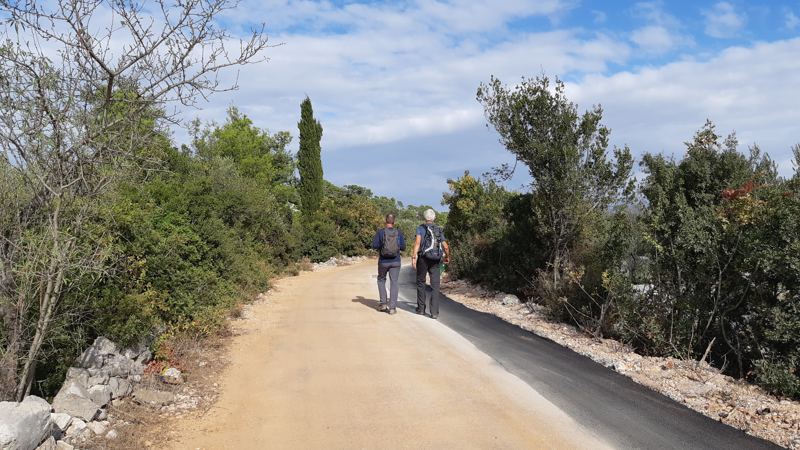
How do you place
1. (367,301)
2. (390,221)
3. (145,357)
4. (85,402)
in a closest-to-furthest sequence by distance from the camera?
(85,402), (145,357), (390,221), (367,301)

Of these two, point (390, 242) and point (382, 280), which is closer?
point (390, 242)

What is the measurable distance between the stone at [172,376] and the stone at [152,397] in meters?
0.41

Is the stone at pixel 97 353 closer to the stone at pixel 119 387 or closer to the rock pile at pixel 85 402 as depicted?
the rock pile at pixel 85 402

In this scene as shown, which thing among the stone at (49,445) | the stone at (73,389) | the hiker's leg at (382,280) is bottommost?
the stone at (49,445)

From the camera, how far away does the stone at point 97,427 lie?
15.3 ft

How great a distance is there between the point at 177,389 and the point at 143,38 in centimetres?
369

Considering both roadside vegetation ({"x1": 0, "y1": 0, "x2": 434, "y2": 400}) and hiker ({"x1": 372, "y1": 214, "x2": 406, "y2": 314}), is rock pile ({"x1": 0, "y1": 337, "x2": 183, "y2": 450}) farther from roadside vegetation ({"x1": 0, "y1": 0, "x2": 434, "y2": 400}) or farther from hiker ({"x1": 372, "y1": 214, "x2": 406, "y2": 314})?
hiker ({"x1": 372, "y1": 214, "x2": 406, "y2": 314})

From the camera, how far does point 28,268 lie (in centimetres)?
447

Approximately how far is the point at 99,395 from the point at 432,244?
6099 millimetres

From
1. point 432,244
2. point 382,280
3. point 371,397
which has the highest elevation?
point 432,244

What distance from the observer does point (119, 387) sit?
5.42m

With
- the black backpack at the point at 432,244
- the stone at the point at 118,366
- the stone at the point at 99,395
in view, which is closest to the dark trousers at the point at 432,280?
the black backpack at the point at 432,244

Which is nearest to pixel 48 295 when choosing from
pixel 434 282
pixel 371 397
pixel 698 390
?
pixel 371 397

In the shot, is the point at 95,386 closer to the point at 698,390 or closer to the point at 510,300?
the point at 698,390
